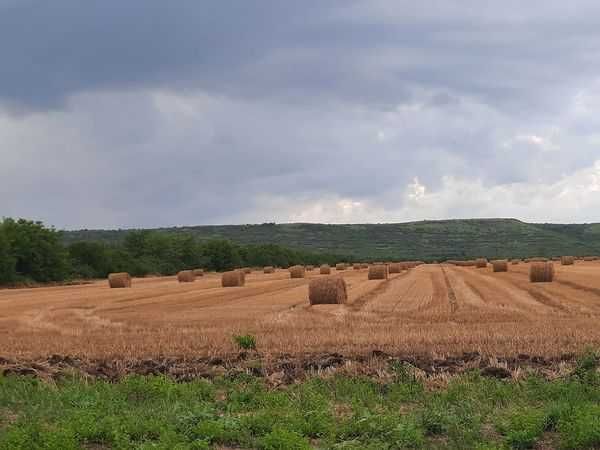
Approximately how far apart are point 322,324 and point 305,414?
11.2 meters

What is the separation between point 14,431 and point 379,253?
173285mm

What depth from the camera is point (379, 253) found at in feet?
593

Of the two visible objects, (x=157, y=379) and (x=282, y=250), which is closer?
(x=157, y=379)

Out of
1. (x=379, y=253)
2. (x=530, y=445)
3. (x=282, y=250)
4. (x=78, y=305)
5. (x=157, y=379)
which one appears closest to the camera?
(x=530, y=445)

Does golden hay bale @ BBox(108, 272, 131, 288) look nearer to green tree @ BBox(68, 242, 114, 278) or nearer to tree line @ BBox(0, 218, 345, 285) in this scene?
tree line @ BBox(0, 218, 345, 285)

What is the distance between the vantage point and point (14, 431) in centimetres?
905

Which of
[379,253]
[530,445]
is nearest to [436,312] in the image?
[530,445]

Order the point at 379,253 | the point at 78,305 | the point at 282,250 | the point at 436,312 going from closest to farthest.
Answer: the point at 436,312 < the point at 78,305 < the point at 282,250 < the point at 379,253

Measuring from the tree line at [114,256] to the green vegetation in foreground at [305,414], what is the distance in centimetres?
5421

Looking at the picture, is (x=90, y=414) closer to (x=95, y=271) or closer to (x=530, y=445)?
(x=530, y=445)

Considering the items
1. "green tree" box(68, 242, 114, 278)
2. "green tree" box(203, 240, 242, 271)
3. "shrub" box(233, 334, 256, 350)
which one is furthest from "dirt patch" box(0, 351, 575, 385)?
"green tree" box(203, 240, 242, 271)

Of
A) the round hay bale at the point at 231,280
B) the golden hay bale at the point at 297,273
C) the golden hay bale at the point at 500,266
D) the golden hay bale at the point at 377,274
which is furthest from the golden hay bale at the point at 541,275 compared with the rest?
the golden hay bale at the point at 297,273

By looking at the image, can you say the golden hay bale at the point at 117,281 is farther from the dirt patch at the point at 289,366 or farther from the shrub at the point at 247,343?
the shrub at the point at 247,343

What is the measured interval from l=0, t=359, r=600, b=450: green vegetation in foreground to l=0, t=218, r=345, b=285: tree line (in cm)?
5421
